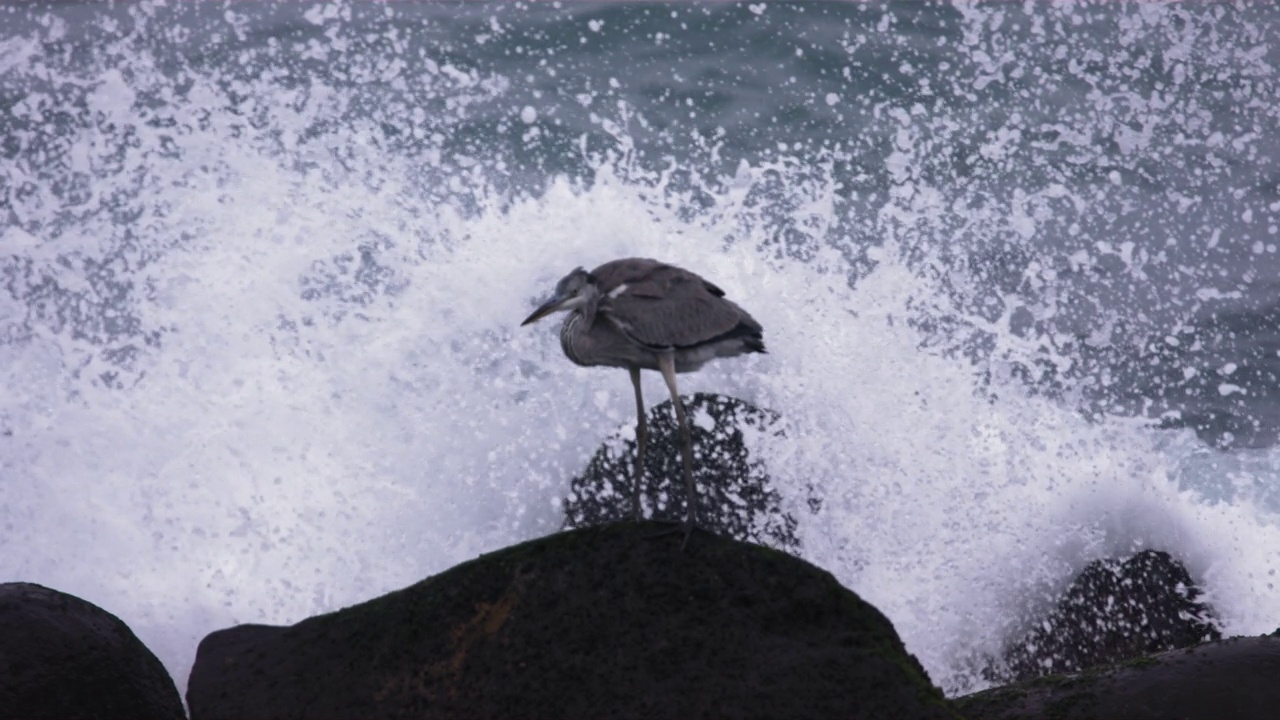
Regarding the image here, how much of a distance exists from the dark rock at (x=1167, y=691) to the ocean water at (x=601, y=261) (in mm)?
1530

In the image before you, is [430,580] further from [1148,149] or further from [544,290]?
[1148,149]

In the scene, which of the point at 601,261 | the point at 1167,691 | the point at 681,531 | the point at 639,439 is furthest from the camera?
the point at 601,261

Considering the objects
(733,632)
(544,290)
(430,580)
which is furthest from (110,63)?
(733,632)

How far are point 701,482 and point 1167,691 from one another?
6.95 feet

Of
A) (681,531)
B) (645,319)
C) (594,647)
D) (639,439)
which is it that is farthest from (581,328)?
(594,647)

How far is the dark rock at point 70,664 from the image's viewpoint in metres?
3.72

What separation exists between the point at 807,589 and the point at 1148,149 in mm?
7050

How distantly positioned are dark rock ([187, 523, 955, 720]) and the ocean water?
7.10 feet

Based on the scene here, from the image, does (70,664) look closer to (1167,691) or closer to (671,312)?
(671,312)

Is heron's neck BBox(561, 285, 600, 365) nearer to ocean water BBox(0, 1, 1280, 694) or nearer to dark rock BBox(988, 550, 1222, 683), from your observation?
ocean water BBox(0, 1, 1280, 694)

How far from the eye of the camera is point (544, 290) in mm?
6500

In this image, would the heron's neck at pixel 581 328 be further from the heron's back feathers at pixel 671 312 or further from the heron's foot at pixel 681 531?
the heron's foot at pixel 681 531

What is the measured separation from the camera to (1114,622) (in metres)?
5.11

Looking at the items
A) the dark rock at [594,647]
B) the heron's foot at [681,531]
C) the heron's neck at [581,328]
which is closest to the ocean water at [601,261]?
the heron's neck at [581,328]
